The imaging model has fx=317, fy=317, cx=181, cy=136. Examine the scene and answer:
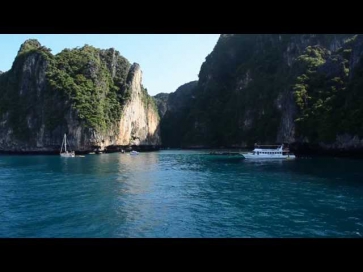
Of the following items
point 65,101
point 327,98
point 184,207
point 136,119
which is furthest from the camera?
point 136,119

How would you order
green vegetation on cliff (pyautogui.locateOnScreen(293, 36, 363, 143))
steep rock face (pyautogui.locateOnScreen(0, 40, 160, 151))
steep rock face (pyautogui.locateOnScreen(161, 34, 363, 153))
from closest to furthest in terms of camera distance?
green vegetation on cliff (pyautogui.locateOnScreen(293, 36, 363, 143)), steep rock face (pyautogui.locateOnScreen(161, 34, 363, 153)), steep rock face (pyautogui.locateOnScreen(0, 40, 160, 151))

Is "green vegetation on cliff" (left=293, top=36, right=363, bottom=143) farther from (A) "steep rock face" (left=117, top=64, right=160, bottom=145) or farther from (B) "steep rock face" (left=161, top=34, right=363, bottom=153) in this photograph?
(A) "steep rock face" (left=117, top=64, right=160, bottom=145)

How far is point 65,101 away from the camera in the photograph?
4313 inches

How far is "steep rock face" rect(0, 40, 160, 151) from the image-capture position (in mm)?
106875

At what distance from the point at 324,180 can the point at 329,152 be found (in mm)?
45586

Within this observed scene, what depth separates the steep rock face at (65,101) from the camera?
107 meters

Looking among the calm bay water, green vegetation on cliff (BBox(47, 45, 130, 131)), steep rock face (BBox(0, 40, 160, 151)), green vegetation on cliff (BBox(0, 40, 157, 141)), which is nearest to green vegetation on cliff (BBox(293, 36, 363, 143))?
Answer: the calm bay water

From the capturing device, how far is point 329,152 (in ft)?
257

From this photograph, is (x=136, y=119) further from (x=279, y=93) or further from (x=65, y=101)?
(x=279, y=93)

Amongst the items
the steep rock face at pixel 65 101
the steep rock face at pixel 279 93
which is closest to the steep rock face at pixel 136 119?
the steep rock face at pixel 65 101

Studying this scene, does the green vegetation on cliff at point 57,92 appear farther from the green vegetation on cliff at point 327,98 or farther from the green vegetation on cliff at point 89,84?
the green vegetation on cliff at point 327,98

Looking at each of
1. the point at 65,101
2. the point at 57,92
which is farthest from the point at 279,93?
the point at 57,92
